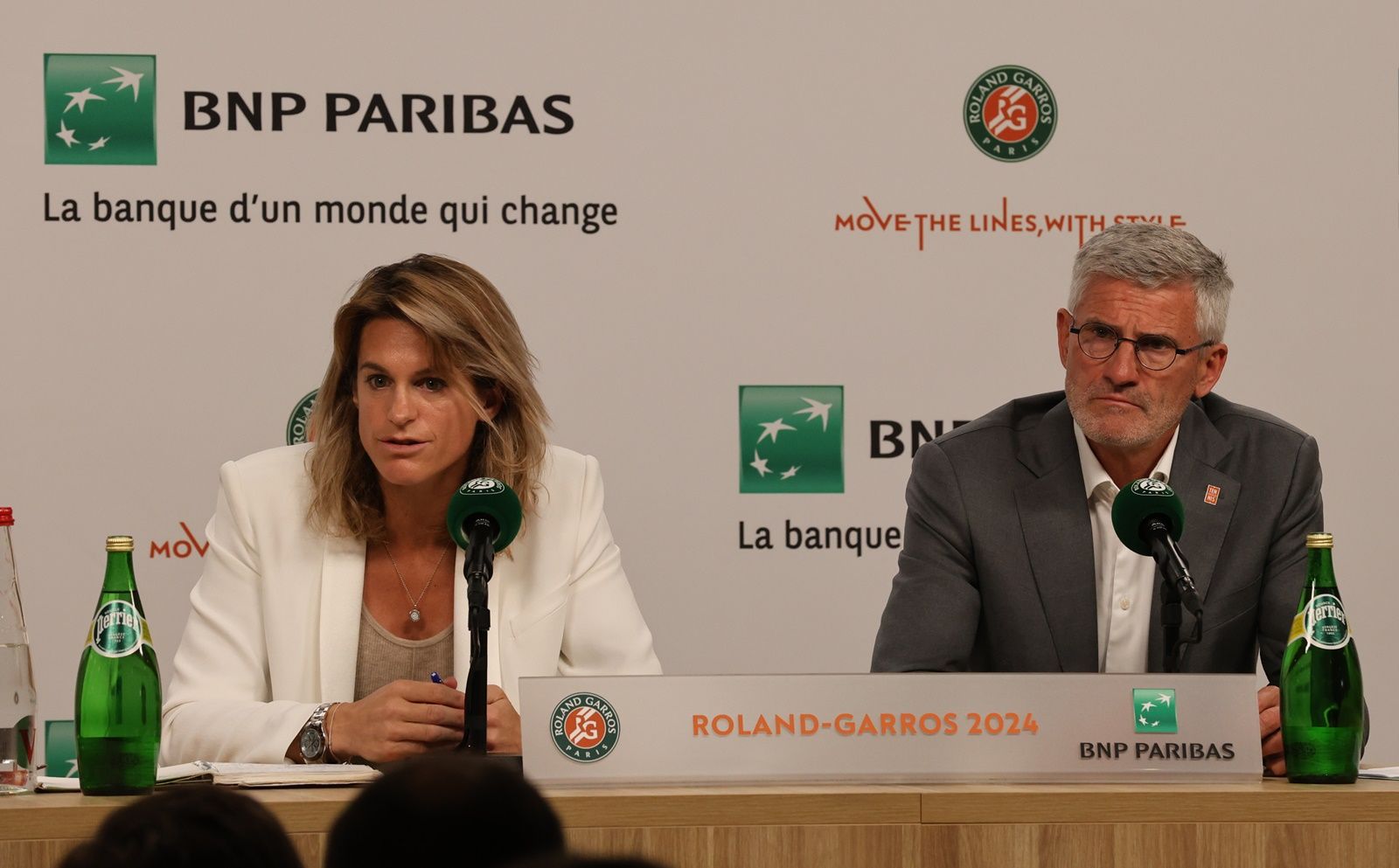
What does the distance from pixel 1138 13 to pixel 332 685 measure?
2.48 metres

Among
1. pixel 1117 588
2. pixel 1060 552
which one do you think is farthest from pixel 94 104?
pixel 1117 588

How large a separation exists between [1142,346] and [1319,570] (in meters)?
0.92

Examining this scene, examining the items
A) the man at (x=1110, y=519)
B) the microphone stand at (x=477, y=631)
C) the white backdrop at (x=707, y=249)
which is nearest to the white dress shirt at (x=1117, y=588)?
the man at (x=1110, y=519)

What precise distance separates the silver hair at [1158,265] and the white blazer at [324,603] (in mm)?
1013

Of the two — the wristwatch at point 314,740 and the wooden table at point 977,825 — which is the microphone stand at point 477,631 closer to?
the wooden table at point 977,825

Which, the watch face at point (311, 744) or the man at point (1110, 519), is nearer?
the watch face at point (311, 744)

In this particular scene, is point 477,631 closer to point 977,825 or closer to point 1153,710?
point 977,825

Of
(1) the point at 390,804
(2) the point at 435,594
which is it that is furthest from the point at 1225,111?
(1) the point at 390,804

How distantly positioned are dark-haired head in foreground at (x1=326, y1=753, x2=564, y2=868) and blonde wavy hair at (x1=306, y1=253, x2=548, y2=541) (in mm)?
2011

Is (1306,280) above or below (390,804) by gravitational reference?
above

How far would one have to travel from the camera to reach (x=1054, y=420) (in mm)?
2979

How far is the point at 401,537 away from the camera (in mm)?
2896

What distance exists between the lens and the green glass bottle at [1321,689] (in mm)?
1908

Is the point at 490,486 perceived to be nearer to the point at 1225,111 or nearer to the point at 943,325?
the point at 943,325
